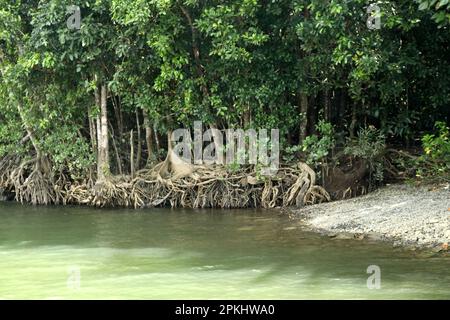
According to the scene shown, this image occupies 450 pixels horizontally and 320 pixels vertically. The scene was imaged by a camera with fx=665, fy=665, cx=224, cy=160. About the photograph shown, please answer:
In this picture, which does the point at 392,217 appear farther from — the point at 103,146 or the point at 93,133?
the point at 93,133

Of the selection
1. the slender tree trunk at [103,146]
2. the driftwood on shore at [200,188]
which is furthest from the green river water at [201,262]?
the slender tree trunk at [103,146]

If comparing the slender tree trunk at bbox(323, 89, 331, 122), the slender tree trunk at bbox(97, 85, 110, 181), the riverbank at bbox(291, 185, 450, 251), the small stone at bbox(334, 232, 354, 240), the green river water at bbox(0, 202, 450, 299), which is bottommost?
the green river water at bbox(0, 202, 450, 299)

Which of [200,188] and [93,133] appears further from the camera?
[93,133]

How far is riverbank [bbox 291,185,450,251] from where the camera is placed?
850cm

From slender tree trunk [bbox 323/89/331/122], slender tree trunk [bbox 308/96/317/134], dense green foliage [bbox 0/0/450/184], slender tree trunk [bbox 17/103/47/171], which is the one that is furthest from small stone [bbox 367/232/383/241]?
slender tree trunk [bbox 17/103/47/171]

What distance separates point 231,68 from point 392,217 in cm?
388

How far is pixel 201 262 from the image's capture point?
25.2 ft

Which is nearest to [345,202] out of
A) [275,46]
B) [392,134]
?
[392,134]

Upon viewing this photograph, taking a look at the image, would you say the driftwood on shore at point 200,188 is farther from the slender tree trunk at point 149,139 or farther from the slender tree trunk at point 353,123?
the slender tree trunk at point 353,123

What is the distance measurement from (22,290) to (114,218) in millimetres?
5000

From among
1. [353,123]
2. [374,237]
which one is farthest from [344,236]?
[353,123]

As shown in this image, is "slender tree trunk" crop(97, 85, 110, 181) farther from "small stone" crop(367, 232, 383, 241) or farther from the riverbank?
"small stone" crop(367, 232, 383, 241)

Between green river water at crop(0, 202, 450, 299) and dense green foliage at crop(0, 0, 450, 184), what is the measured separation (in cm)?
216

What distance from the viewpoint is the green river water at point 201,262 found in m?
6.35
